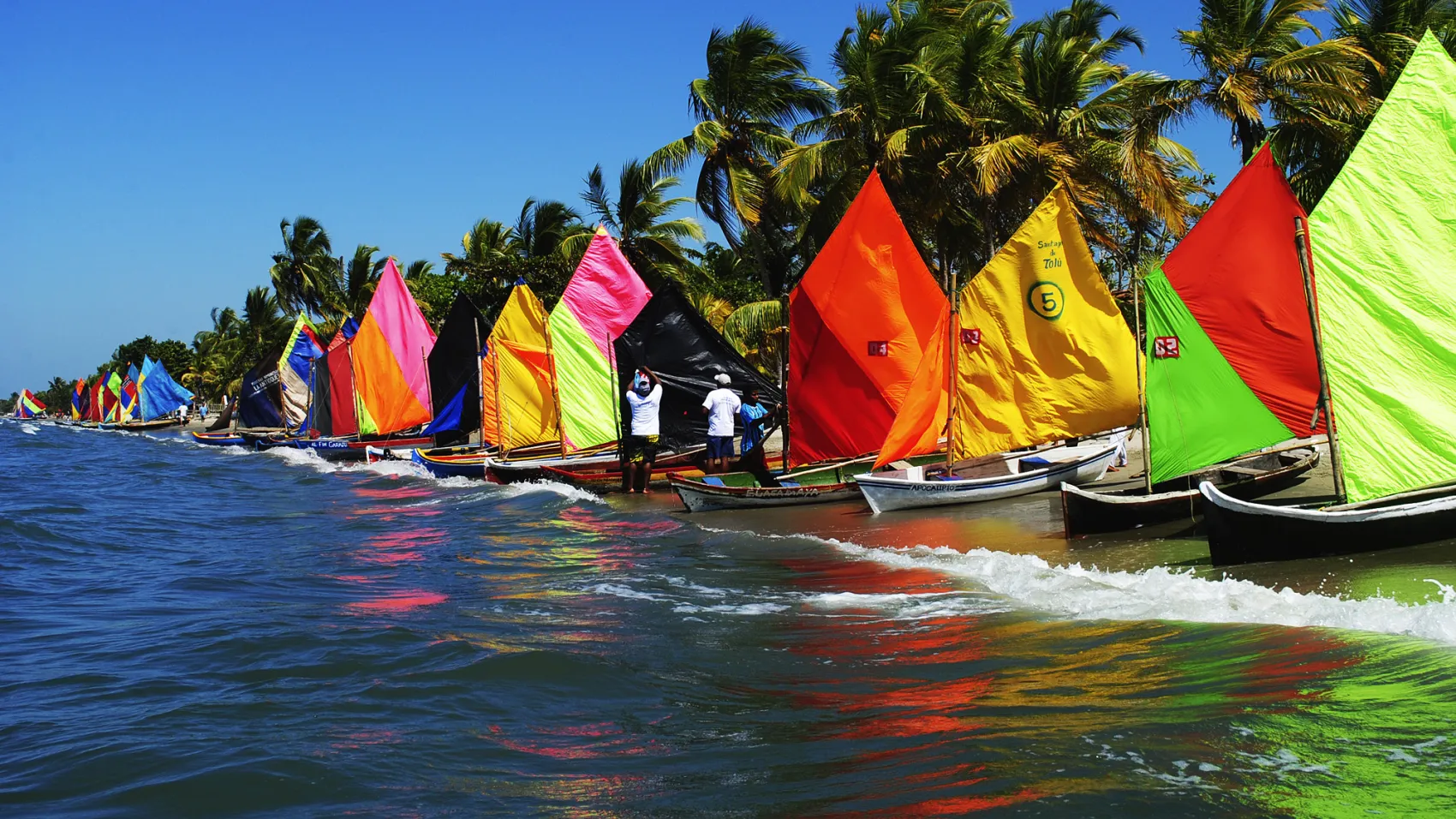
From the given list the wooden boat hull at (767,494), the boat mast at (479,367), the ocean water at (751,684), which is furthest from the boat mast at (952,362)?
the boat mast at (479,367)

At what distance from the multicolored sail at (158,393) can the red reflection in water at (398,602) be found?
73.2 m

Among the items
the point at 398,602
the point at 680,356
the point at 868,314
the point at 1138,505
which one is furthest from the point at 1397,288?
the point at 680,356

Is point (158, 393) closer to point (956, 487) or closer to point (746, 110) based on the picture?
point (746, 110)

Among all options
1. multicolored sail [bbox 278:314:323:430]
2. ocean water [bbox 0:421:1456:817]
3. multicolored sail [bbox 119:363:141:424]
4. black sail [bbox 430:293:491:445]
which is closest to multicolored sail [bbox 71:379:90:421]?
multicolored sail [bbox 119:363:141:424]

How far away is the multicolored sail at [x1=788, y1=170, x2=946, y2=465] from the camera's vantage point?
19125 millimetres

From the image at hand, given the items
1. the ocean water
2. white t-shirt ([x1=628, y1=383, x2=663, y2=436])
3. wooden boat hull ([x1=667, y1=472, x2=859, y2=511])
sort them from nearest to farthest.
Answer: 1. the ocean water
2. wooden boat hull ([x1=667, y1=472, x2=859, y2=511])
3. white t-shirt ([x1=628, y1=383, x2=663, y2=436])

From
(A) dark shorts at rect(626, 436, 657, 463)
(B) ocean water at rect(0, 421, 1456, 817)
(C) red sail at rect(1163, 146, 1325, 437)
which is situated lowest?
(B) ocean water at rect(0, 421, 1456, 817)

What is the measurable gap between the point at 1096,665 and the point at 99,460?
4675 centimetres

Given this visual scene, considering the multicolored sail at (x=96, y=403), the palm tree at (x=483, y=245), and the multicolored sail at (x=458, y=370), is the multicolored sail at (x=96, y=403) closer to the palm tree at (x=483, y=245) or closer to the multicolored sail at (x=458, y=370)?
the palm tree at (x=483, y=245)

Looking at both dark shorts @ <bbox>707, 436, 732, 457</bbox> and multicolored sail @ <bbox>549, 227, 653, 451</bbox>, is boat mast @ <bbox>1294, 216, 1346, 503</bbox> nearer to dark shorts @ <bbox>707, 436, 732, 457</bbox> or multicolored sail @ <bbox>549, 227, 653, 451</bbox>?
dark shorts @ <bbox>707, 436, 732, 457</bbox>

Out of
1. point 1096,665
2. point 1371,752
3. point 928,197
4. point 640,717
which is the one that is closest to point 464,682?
point 640,717

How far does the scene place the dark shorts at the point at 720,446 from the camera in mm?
21672

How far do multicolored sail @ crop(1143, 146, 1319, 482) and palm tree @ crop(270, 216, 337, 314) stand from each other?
6012cm

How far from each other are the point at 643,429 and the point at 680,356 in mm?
1629
